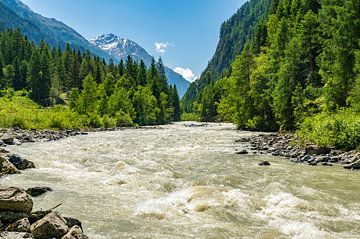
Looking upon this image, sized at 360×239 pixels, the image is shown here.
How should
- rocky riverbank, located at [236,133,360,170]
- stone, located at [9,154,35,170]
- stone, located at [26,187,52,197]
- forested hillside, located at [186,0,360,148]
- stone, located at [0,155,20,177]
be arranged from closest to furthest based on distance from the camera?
stone, located at [26,187,52,197]
stone, located at [0,155,20,177]
stone, located at [9,154,35,170]
rocky riverbank, located at [236,133,360,170]
forested hillside, located at [186,0,360,148]

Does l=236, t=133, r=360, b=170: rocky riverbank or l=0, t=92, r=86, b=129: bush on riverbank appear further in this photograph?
l=0, t=92, r=86, b=129: bush on riverbank

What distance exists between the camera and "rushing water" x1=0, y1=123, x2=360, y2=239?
36.7ft

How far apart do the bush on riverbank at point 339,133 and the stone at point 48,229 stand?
23370mm

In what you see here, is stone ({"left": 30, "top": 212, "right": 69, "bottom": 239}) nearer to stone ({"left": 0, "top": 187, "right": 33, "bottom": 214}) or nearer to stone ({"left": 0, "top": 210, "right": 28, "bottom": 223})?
stone ({"left": 0, "top": 210, "right": 28, "bottom": 223})

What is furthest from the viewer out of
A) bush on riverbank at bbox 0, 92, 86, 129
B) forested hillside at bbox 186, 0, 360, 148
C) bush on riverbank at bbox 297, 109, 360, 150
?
bush on riverbank at bbox 0, 92, 86, 129

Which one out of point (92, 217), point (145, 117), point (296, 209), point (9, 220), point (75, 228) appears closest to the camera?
point (75, 228)

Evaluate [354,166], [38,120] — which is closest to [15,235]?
[354,166]

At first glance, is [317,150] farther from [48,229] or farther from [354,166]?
[48,229]

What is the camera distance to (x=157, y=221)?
12031 millimetres

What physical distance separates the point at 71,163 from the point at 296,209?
15595 millimetres

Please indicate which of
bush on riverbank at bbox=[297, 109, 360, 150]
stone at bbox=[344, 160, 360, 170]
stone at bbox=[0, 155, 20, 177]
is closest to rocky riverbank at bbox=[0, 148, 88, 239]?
stone at bbox=[0, 155, 20, 177]

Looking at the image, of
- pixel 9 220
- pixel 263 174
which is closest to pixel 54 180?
pixel 9 220

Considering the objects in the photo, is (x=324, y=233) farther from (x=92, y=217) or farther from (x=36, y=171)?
(x=36, y=171)

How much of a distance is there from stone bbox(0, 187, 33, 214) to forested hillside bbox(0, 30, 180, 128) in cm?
5946
